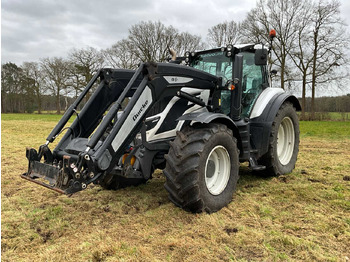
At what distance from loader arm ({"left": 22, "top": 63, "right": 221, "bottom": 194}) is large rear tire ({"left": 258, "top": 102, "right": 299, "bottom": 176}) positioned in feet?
5.60

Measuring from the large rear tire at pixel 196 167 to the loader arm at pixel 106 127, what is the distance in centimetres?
54

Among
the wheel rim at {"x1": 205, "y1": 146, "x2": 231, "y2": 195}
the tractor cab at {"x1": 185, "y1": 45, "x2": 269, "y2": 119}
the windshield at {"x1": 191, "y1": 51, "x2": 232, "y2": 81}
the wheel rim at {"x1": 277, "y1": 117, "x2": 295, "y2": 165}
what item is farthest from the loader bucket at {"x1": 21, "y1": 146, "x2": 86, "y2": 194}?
the wheel rim at {"x1": 277, "y1": 117, "x2": 295, "y2": 165}

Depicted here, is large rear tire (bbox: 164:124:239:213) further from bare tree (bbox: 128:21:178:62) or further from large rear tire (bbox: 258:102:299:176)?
bare tree (bbox: 128:21:178:62)

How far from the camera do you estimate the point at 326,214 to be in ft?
11.8

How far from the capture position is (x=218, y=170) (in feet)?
13.3

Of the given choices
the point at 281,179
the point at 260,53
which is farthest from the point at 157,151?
the point at 281,179

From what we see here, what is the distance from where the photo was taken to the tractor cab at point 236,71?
4.65 meters

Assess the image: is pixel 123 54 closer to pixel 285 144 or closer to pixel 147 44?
pixel 147 44

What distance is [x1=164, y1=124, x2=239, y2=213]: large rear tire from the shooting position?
133 inches

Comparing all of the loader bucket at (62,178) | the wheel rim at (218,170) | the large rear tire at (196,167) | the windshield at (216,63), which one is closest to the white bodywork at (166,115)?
the large rear tire at (196,167)

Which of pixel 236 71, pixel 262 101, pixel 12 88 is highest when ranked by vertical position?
pixel 12 88

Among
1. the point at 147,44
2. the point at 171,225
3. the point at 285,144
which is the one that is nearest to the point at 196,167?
the point at 171,225

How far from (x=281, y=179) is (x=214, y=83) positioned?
2248 millimetres

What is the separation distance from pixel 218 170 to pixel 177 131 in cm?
86
